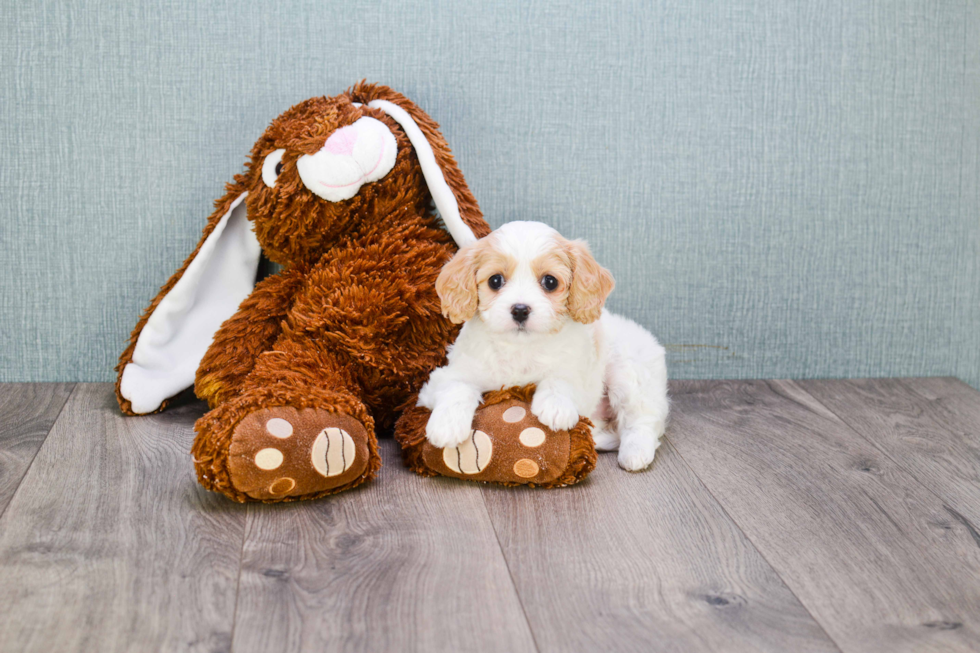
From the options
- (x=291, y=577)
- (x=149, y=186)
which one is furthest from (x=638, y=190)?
(x=291, y=577)

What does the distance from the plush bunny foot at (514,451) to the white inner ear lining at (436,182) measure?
0.35m

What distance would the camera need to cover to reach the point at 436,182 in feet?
5.20

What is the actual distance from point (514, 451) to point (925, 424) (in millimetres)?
973

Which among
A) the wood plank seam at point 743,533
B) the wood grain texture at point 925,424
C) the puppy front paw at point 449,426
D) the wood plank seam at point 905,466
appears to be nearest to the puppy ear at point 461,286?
the puppy front paw at point 449,426

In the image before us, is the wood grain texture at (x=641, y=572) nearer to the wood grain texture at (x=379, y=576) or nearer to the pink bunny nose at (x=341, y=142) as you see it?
the wood grain texture at (x=379, y=576)

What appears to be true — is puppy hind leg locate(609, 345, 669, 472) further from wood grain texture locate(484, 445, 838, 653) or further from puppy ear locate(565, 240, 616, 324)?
puppy ear locate(565, 240, 616, 324)

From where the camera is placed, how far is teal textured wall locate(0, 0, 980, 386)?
179 centimetres

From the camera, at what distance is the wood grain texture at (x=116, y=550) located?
0.98 meters

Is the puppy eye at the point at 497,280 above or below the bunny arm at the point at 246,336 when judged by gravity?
above

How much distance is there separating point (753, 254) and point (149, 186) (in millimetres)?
1359

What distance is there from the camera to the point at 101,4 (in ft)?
5.75

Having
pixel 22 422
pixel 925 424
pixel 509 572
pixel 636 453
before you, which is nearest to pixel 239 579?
pixel 509 572

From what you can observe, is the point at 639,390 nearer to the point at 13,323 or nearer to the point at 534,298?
the point at 534,298

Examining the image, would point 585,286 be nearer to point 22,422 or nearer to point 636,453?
point 636,453
